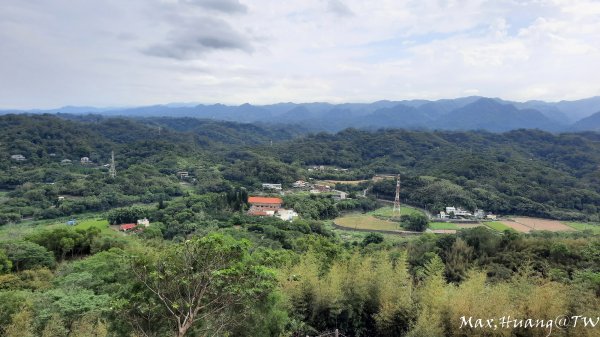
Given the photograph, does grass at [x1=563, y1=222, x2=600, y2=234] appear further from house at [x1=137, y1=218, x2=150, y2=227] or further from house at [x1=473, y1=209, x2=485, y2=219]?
house at [x1=137, y1=218, x2=150, y2=227]

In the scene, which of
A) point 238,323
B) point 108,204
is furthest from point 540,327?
point 108,204

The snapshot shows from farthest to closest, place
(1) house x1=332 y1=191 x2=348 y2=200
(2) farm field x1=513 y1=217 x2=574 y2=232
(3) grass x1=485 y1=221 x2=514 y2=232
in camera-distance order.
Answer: (1) house x1=332 y1=191 x2=348 y2=200
(2) farm field x1=513 y1=217 x2=574 y2=232
(3) grass x1=485 y1=221 x2=514 y2=232

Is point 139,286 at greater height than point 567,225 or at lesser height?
greater

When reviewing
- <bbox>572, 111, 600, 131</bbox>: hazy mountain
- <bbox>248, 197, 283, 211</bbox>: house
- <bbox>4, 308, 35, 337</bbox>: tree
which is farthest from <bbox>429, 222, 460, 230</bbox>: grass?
<bbox>572, 111, 600, 131</bbox>: hazy mountain

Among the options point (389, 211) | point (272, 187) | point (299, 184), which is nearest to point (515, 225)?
point (389, 211)

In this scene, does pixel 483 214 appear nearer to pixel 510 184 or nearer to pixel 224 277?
pixel 510 184
